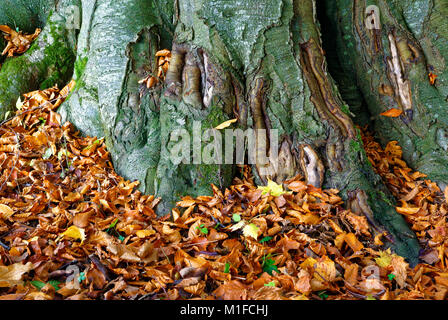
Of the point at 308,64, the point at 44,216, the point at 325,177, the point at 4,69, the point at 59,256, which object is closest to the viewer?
the point at 59,256

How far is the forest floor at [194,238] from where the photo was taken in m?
1.68

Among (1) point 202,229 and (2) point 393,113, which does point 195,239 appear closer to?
(1) point 202,229

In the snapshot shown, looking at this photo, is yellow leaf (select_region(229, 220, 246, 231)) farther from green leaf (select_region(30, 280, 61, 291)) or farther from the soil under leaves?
green leaf (select_region(30, 280, 61, 291))

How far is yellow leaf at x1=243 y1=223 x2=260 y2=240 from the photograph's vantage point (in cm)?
202

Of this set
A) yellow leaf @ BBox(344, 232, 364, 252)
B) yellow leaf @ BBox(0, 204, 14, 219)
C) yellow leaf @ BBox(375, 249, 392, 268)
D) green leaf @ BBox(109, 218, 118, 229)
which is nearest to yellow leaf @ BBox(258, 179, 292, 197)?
yellow leaf @ BBox(344, 232, 364, 252)

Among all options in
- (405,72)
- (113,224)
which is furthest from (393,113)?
(113,224)

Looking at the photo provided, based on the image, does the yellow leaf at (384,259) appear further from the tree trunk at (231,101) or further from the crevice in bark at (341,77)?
the crevice in bark at (341,77)

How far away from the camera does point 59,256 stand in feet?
5.99

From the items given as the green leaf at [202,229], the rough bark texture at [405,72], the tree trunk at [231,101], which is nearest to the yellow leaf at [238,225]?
the green leaf at [202,229]

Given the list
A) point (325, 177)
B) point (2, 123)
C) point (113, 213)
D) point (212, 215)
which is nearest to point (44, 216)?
point (113, 213)

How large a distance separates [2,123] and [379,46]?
3.82 metres

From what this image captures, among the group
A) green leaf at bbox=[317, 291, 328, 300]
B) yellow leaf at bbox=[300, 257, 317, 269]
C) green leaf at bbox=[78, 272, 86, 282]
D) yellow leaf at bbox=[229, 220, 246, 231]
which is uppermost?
yellow leaf at bbox=[229, 220, 246, 231]

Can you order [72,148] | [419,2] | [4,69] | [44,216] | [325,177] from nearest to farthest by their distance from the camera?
[44,216], [325,177], [72,148], [419,2], [4,69]

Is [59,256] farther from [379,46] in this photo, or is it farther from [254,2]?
[379,46]
